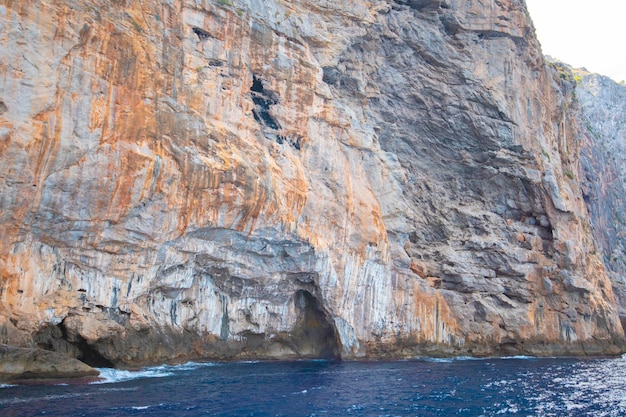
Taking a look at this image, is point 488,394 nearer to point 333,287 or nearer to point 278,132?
point 333,287

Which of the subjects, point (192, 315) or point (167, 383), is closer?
point (167, 383)

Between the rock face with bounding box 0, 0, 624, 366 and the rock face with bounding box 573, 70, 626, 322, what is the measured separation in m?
19.7

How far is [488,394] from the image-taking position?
22.6 meters

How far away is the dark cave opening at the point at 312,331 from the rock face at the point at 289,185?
0.40 feet

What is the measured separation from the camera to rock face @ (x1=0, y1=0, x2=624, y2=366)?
74.7 ft

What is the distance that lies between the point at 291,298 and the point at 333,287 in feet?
8.76

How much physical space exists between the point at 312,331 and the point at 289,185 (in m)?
9.72

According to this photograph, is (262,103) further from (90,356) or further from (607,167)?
(607,167)

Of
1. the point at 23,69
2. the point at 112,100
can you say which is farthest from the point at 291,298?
the point at 23,69

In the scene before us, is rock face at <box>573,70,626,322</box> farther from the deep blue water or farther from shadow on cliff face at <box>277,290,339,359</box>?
shadow on cliff face at <box>277,290,339,359</box>

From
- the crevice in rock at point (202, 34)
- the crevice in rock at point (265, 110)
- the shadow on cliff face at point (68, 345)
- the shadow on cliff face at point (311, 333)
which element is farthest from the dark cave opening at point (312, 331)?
A: the crevice in rock at point (202, 34)

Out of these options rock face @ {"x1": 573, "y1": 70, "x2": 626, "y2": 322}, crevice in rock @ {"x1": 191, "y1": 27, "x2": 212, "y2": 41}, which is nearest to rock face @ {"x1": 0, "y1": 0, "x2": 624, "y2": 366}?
crevice in rock @ {"x1": 191, "y1": 27, "x2": 212, "y2": 41}

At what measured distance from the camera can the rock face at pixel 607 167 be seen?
6444 cm

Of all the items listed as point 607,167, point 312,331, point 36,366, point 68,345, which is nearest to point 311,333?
point 312,331
